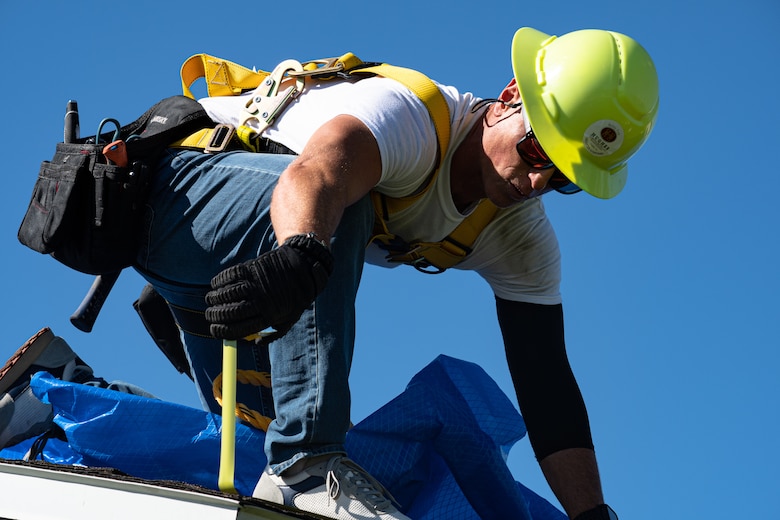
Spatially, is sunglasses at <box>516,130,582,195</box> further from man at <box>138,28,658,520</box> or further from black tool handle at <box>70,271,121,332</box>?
black tool handle at <box>70,271,121,332</box>

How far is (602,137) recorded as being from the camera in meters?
3.42

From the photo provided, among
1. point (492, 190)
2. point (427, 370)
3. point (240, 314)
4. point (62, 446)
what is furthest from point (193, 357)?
point (240, 314)

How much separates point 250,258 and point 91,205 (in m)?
0.54

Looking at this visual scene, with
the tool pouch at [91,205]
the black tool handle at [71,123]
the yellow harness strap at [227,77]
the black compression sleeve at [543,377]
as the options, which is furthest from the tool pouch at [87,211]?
the black compression sleeve at [543,377]

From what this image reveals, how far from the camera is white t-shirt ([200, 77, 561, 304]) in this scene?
2951 millimetres

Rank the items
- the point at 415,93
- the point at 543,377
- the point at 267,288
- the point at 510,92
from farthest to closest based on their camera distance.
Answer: the point at 543,377 → the point at 510,92 → the point at 415,93 → the point at 267,288

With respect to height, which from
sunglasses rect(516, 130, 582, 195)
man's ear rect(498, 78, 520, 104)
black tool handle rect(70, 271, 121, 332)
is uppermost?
man's ear rect(498, 78, 520, 104)

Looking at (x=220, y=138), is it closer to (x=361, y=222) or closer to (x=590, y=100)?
(x=361, y=222)

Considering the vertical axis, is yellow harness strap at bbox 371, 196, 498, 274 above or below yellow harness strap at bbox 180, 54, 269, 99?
below

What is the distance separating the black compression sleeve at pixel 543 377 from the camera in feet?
11.8

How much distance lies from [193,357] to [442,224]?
0.96 m

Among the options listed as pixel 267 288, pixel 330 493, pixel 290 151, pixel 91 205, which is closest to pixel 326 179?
pixel 267 288

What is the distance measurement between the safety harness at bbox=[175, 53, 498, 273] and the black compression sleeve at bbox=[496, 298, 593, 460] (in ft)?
1.15

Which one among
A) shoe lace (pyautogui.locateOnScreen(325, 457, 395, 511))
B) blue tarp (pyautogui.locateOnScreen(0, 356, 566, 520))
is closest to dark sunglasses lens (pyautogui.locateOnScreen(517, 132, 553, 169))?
blue tarp (pyautogui.locateOnScreen(0, 356, 566, 520))
